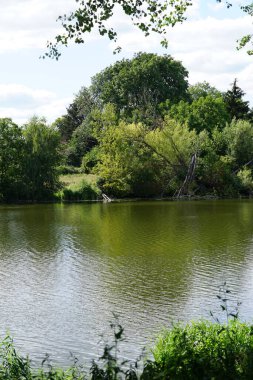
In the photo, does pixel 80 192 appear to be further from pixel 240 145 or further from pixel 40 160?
pixel 240 145

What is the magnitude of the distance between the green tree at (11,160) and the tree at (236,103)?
3319 cm

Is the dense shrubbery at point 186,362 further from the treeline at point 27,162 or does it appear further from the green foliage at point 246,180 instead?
the green foliage at point 246,180

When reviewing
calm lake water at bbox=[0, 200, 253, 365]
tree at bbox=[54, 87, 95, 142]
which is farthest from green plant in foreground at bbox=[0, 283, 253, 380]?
tree at bbox=[54, 87, 95, 142]

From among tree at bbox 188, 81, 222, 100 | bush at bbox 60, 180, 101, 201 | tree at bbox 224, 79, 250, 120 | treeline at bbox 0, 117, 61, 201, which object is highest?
tree at bbox 188, 81, 222, 100

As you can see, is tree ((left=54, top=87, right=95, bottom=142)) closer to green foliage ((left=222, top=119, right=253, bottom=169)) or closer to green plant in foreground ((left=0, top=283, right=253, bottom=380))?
green foliage ((left=222, top=119, right=253, bottom=169))

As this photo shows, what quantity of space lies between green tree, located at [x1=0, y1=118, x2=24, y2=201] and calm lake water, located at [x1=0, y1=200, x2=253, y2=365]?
49.7ft

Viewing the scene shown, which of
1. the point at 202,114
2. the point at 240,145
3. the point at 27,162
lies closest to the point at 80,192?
the point at 27,162

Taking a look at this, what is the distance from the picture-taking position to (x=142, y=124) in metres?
58.0

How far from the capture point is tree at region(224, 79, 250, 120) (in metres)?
74.3

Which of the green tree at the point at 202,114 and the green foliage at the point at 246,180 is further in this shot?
the green tree at the point at 202,114

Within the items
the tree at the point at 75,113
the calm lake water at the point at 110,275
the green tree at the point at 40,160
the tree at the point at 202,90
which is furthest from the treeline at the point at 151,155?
the tree at the point at 202,90

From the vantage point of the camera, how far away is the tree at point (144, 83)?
68625 millimetres

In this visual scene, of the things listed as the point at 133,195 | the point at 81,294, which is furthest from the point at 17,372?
the point at 133,195

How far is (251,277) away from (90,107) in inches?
2447
